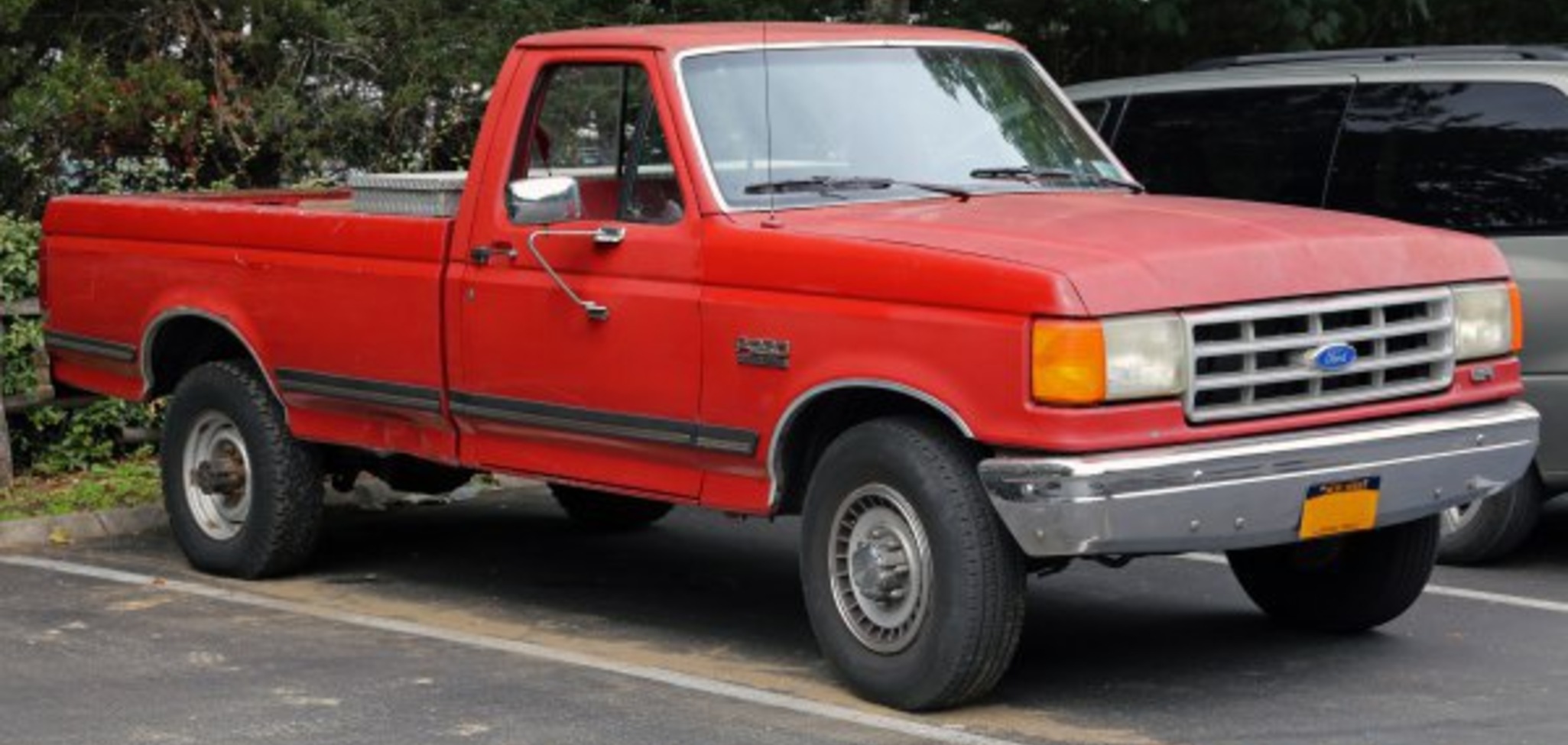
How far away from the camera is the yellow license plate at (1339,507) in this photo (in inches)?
295

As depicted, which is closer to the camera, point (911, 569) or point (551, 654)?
point (911, 569)

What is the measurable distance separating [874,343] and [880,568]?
64 cm

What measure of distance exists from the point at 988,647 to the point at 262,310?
3.51m

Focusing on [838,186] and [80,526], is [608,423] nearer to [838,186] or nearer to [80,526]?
[838,186]

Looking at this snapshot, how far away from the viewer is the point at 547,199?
8406mm

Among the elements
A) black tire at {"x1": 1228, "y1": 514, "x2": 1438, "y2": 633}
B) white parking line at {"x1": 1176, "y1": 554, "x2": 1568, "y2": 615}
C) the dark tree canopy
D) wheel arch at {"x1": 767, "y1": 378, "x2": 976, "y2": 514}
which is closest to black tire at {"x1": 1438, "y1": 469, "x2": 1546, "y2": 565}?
white parking line at {"x1": 1176, "y1": 554, "x2": 1568, "y2": 615}

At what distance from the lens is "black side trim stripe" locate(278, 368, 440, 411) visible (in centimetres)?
913

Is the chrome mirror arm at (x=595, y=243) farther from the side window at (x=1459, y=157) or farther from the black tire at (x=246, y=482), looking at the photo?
the side window at (x=1459, y=157)

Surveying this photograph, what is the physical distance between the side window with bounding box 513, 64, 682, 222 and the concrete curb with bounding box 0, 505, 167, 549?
3164 mm

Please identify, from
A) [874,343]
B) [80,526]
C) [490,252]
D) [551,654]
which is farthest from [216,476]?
[874,343]

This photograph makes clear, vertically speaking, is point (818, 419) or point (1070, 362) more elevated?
point (1070, 362)

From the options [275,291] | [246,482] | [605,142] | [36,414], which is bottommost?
[36,414]

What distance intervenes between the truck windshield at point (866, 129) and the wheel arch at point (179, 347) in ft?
8.03

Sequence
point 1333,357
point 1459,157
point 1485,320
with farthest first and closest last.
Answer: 1. point 1459,157
2. point 1485,320
3. point 1333,357
